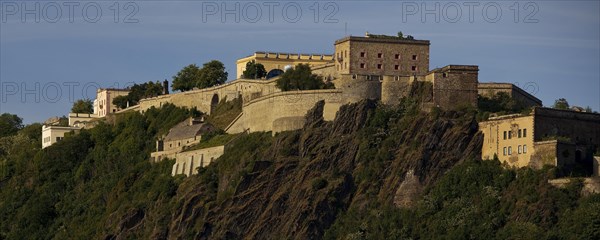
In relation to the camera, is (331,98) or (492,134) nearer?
(492,134)

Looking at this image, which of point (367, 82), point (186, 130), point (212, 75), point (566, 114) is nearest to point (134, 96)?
point (212, 75)

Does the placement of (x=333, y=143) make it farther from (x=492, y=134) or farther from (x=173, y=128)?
(x=173, y=128)

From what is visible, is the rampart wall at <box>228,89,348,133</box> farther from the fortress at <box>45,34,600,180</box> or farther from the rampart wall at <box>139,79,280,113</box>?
the rampart wall at <box>139,79,280,113</box>

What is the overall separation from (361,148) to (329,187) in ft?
11.8

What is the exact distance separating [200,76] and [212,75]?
114cm

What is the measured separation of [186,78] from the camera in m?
179

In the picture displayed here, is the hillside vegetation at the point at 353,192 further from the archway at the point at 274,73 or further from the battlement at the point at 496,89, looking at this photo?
the archway at the point at 274,73

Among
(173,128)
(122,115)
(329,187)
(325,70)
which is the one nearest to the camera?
(329,187)

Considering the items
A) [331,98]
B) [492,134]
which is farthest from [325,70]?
[492,134]

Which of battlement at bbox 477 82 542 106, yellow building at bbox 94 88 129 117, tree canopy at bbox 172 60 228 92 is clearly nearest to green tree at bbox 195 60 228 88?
tree canopy at bbox 172 60 228 92

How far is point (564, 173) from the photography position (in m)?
133

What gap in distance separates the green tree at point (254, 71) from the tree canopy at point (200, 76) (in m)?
5.29

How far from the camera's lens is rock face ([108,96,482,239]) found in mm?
138875

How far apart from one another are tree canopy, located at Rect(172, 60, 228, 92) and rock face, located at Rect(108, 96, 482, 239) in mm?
27287
